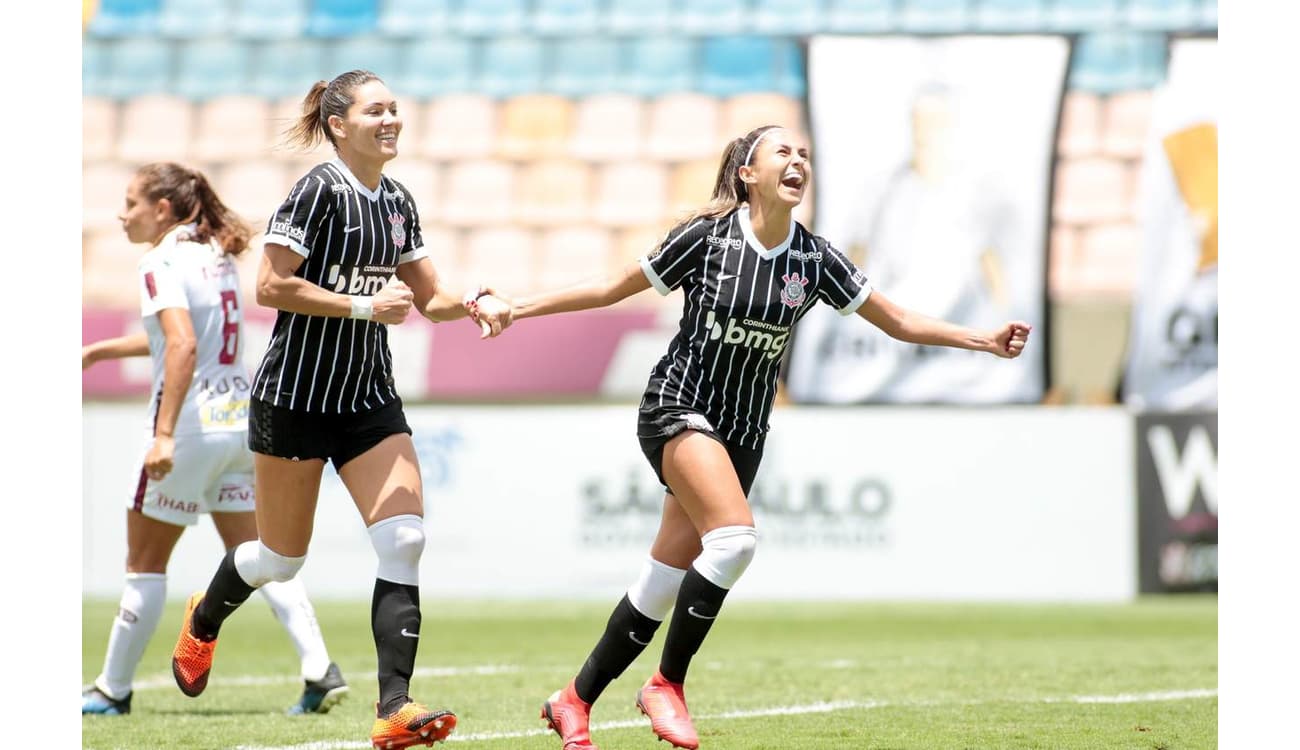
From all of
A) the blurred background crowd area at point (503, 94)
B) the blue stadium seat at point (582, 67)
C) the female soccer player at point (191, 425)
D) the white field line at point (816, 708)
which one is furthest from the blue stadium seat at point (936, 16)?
the female soccer player at point (191, 425)

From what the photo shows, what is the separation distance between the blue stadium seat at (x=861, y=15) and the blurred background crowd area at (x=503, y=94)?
0.02 metres

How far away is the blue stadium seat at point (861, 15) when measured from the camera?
15031 millimetres

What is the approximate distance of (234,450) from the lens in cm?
658

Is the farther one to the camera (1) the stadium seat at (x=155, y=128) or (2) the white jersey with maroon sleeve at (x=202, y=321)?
(1) the stadium seat at (x=155, y=128)

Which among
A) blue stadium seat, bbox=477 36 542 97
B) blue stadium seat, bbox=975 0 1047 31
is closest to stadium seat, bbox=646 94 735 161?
blue stadium seat, bbox=477 36 542 97

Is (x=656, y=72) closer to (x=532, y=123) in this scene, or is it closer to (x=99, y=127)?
(x=532, y=123)

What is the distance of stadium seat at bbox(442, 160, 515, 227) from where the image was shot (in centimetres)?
1491

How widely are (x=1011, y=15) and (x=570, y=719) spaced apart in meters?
11.1

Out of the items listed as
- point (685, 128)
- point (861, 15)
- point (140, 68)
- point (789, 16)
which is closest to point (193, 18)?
point (140, 68)

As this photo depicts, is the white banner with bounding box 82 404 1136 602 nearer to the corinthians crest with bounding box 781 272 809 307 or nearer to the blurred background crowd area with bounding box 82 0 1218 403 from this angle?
the blurred background crowd area with bounding box 82 0 1218 403

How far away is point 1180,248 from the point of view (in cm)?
1338

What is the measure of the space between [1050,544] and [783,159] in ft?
23.4

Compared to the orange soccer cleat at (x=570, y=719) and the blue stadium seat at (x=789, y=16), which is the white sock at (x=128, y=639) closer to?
the orange soccer cleat at (x=570, y=719)

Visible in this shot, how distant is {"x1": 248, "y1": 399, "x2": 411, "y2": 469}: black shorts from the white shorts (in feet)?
4.26
